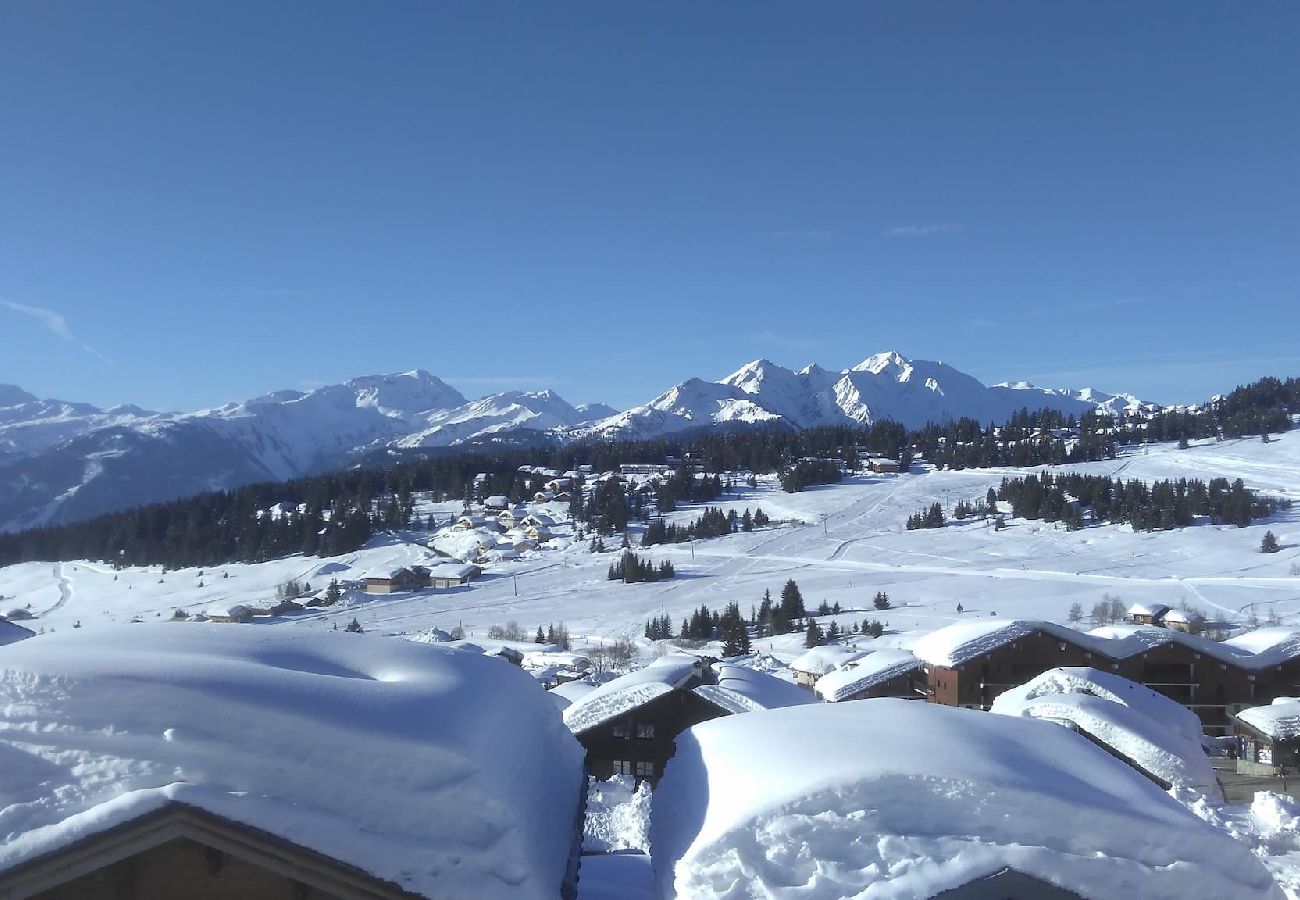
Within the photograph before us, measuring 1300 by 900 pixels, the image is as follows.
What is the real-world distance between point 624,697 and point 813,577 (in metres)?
51.6

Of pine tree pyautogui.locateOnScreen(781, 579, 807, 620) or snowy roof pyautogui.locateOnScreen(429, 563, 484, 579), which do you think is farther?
snowy roof pyautogui.locateOnScreen(429, 563, 484, 579)

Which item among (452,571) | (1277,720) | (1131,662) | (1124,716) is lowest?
(452,571)

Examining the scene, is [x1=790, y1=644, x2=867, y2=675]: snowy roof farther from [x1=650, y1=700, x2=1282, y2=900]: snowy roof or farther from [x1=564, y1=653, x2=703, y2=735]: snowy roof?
[x1=650, y1=700, x2=1282, y2=900]: snowy roof

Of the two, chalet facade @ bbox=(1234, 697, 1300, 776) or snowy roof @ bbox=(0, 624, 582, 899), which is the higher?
snowy roof @ bbox=(0, 624, 582, 899)

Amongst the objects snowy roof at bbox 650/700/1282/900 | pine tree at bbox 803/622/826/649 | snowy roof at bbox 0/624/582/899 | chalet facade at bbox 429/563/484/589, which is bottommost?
pine tree at bbox 803/622/826/649

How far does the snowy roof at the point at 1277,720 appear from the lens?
19516 millimetres

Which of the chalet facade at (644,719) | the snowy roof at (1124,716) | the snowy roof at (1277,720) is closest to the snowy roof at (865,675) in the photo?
the snowy roof at (1124,716)

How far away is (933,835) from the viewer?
550cm

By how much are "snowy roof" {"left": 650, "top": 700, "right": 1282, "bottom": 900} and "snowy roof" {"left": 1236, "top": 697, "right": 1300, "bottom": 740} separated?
683 inches

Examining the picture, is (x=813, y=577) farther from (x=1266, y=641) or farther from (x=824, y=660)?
(x=1266, y=641)

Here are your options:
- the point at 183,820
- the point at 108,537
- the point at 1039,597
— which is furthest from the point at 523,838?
the point at 108,537

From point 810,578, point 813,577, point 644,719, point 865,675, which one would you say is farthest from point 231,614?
point 644,719

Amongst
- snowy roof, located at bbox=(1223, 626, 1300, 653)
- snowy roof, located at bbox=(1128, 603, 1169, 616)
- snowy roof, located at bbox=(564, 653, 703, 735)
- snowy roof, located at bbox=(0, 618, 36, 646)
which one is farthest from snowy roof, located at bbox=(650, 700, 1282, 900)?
snowy roof, located at bbox=(1128, 603, 1169, 616)

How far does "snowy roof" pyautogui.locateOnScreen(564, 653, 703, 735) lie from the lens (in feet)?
57.3
